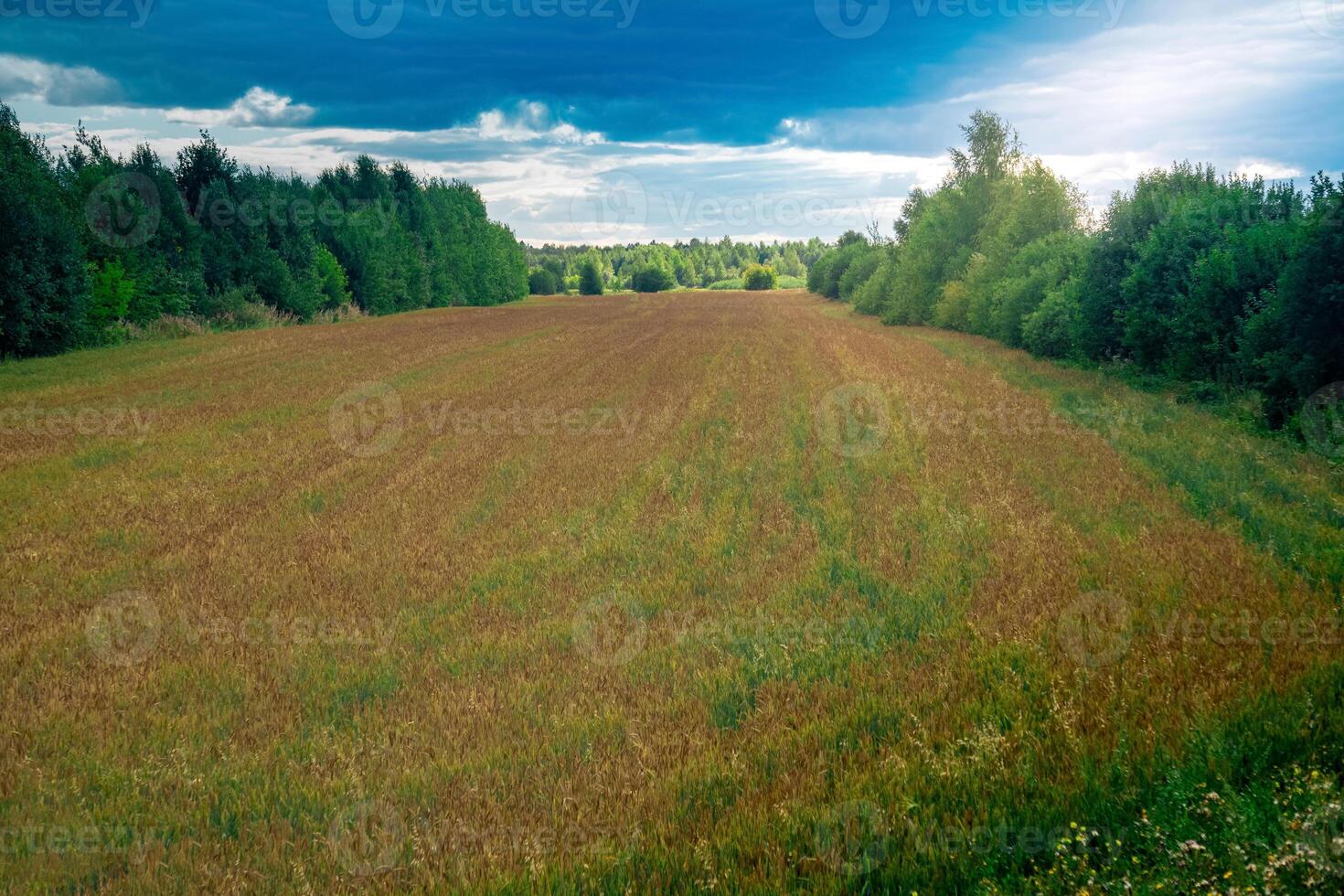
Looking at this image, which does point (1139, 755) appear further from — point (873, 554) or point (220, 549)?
point (220, 549)

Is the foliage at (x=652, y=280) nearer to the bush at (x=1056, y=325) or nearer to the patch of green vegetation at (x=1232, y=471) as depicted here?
the bush at (x=1056, y=325)

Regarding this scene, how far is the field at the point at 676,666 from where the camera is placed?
4051 millimetres

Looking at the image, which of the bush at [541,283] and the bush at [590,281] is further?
the bush at [590,281]

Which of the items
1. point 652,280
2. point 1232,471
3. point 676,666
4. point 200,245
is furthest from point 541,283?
point 676,666

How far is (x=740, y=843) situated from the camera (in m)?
4.06

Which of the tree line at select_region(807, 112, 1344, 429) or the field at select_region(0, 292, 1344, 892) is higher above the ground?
the tree line at select_region(807, 112, 1344, 429)

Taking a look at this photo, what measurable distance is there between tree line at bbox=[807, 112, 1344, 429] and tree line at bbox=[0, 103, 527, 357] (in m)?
33.8

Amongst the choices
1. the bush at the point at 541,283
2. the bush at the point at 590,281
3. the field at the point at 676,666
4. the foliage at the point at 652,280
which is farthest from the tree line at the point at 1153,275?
the foliage at the point at 652,280

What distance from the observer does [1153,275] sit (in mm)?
20188

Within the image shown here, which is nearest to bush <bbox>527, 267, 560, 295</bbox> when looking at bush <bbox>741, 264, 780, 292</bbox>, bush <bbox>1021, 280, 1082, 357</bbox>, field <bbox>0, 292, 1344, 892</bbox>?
bush <bbox>741, 264, 780, 292</bbox>

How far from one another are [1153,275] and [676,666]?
1945 centimetres

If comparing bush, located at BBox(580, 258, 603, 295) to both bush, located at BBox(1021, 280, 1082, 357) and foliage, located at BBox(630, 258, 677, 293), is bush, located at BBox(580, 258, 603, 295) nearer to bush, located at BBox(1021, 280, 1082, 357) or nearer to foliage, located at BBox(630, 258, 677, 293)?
foliage, located at BBox(630, 258, 677, 293)

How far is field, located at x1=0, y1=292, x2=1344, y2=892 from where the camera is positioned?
13.3 feet

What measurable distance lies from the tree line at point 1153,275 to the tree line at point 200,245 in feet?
111
